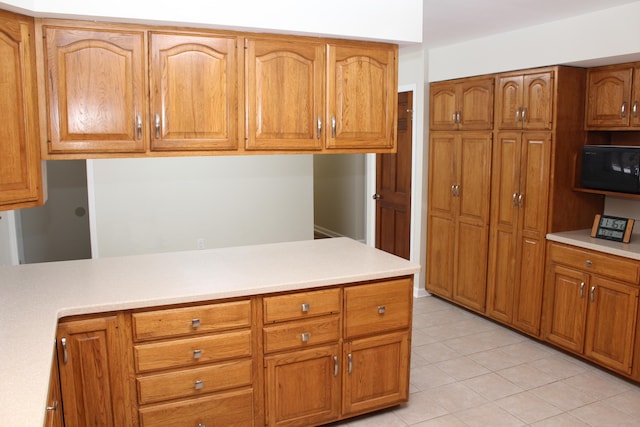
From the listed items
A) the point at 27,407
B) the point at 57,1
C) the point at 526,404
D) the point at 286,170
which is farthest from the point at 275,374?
the point at 286,170

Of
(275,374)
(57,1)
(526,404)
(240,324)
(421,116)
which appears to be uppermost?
(57,1)

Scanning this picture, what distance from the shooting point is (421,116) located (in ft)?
15.8

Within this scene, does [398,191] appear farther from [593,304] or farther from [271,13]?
[271,13]

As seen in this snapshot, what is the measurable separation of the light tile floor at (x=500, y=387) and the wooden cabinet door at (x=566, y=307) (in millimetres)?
148

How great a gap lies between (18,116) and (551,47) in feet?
10.9

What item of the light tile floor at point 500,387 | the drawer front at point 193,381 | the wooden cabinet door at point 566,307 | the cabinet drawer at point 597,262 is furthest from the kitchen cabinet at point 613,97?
the drawer front at point 193,381

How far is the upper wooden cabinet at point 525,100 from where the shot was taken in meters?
3.73

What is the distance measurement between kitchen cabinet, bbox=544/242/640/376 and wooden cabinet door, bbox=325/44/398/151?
166 centimetres

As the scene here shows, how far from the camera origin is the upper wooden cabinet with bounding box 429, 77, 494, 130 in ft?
13.8

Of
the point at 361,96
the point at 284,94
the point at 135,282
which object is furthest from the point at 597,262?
the point at 135,282

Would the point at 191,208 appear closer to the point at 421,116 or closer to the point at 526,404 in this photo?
the point at 421,116

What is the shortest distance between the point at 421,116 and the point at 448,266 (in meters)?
1.39

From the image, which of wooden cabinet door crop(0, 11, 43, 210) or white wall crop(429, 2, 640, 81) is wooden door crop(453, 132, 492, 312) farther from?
wooden cabinet door crop(0, 11, 43, 210)

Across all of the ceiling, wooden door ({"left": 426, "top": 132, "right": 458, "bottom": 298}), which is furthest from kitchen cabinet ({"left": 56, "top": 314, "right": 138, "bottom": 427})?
wooden door ({"left": 426, "top": 132, "right": 458, "bottom": 298})
